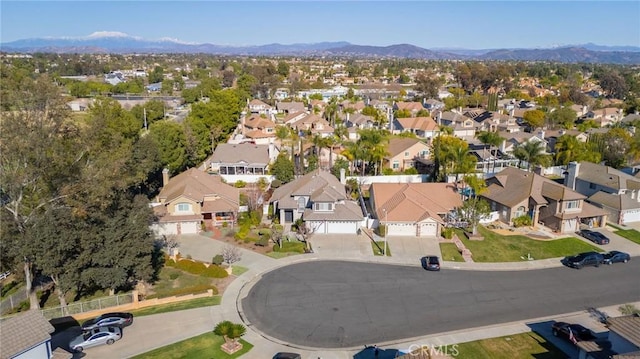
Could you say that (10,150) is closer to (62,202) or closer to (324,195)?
(62,202)

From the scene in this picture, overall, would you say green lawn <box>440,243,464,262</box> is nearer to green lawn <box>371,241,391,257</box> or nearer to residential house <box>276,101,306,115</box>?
green lawn <box>371,241,391,257</box>

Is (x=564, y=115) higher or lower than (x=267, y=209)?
higher

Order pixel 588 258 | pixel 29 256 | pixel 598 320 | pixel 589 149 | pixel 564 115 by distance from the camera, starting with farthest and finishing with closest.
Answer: pixel 564 115 < pixel 589 149 < pixel 588 258 < pixel 598 320 < pixel 29 256

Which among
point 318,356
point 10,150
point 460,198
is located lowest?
point 318,356

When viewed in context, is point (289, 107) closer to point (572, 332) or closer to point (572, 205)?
point (572, 205)

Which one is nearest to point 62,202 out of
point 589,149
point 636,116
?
point 589,149

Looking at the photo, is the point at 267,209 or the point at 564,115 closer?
the point at 267,209
